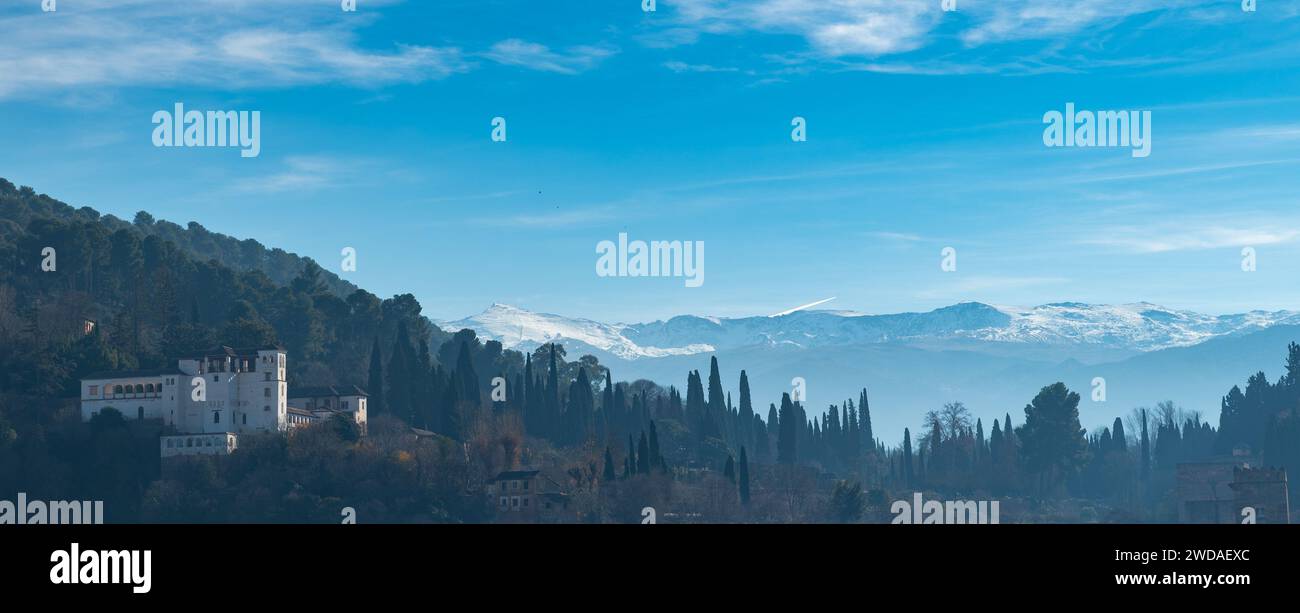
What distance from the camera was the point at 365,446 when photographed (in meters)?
123

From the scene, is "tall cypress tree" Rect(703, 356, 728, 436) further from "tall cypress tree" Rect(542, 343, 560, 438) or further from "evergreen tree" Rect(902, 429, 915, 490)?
"evergreen tree" Rect(902, 429, 915, 490)

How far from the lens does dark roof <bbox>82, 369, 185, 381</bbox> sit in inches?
4788

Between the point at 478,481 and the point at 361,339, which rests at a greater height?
the point at 361,339

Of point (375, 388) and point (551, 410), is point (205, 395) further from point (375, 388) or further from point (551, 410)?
point (551, 410)

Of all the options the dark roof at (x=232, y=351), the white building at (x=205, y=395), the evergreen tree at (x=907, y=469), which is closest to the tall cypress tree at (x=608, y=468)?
the white building at (x=205, y=395)

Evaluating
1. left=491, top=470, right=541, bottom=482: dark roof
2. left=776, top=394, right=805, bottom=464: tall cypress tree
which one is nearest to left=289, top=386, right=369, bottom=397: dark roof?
left=491, top=470, right=541, bottom=482: dark roof

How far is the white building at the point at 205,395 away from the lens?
120 meters

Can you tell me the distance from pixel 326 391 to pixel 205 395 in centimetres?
1284

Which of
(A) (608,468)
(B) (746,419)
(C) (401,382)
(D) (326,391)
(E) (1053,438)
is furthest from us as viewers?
(E) (1053,438)

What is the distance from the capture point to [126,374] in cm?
12281

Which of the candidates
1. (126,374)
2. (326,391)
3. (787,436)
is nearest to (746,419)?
(787,436)
